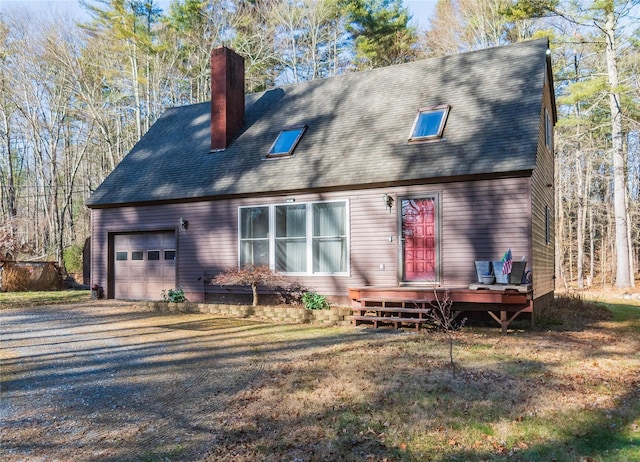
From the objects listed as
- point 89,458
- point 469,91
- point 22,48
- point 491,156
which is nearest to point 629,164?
point 469,91

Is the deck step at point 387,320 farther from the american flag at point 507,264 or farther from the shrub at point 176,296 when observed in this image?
the shrub at point 176,296

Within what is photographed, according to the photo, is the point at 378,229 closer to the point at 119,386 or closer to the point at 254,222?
the point at 254,222

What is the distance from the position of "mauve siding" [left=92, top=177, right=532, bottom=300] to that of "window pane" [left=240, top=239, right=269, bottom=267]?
237mm

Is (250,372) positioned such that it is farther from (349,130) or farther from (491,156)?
(349,130)

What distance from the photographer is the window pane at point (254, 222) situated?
12.1 meters

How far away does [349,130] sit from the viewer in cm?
1234

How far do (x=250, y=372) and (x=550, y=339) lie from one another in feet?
16.2

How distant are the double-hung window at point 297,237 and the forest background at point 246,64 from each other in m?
13.2

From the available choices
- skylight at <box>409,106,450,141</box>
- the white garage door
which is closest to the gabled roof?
skylight at <box>409,106,450,141</box>

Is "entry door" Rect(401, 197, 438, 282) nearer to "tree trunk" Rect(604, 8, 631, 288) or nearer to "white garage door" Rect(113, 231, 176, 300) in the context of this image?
"white garage door" Rect(113, 231, 176, 300)

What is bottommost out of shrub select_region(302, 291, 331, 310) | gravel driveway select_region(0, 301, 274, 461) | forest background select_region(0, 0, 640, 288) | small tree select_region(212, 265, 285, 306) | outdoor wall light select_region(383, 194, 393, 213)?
gravel driveway select_region(0, 301, 274, 461)

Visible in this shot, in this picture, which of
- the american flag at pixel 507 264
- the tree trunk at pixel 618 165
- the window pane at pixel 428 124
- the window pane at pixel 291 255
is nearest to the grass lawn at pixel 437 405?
the american flag at pixel 507 264

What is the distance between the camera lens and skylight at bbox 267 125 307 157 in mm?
12688

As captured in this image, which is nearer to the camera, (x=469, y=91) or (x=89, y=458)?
(x=89, y=458)
